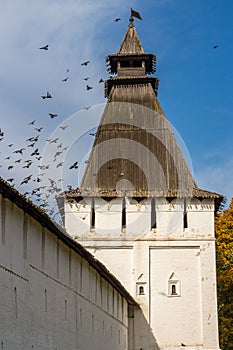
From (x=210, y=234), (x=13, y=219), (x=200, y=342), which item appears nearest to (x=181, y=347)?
(x=200, y=342)

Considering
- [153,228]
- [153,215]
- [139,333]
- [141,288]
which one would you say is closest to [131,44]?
[153,215]

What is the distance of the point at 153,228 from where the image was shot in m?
29.3

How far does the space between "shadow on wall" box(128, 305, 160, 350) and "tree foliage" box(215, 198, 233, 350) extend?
6287 millimetres

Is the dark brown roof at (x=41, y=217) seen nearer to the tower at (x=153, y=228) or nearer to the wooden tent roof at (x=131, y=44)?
the tower at (x=153, y=228)

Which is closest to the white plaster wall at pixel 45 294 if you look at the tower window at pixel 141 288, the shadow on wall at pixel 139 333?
the shadow on wall at pixel 139 333

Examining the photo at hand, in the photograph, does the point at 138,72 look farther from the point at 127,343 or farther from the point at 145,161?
the point at 127,343

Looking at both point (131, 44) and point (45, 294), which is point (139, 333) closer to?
point (45, 294)

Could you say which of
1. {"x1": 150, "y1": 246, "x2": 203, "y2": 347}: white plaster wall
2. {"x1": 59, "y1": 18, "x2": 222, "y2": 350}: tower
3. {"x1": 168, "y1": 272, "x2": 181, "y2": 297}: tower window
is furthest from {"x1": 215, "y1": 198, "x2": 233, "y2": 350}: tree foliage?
{"x1": 168, "y1": 272, "x2": 181, "y2": 297}: tower window

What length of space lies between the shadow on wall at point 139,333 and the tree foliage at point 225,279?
20.6 feet

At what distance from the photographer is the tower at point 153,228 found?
27891 millimetres

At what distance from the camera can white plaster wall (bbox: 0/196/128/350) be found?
42.4ft

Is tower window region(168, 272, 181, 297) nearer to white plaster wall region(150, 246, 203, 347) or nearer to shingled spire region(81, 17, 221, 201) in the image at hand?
white plaster wall region(150, 246, 203, 347)

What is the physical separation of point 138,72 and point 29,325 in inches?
871

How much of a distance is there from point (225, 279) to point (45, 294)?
63.7 feet
